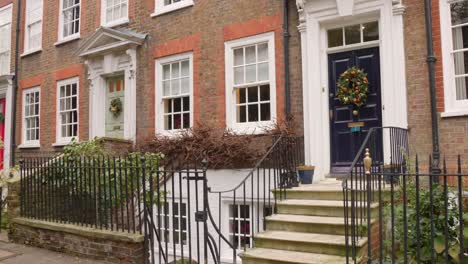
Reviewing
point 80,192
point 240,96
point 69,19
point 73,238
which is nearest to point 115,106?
point 69,19

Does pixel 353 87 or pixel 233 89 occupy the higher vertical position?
pixel 233 89

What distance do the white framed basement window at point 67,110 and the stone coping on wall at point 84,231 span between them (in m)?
4.78

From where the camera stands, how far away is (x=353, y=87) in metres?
7.61

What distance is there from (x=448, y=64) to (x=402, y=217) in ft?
9.48

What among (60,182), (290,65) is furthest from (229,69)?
(60,182)

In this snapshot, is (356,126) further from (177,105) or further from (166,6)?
(166,6)

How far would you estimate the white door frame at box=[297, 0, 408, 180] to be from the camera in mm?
7148

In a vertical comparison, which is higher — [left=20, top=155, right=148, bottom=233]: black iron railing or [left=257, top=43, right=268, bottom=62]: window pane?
[left=257, top=43, right=268, bottom=62]: window pane

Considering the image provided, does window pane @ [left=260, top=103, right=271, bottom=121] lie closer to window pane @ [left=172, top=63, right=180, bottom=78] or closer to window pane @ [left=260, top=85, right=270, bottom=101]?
window pane @ [left=260, top=85, right=270, bottom=101]

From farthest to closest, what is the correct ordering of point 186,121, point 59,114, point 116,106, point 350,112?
point 59,114, point 116,106, point 186,121, point 350,112

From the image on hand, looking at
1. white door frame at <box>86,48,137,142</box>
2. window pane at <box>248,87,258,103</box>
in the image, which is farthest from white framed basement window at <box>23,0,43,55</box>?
window pane at <box>248,87,258,103</box>

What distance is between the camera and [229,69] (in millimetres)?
9281

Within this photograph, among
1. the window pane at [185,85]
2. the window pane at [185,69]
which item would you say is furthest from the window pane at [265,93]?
the window pane at [185,69]

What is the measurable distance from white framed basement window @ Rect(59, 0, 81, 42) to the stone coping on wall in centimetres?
672
